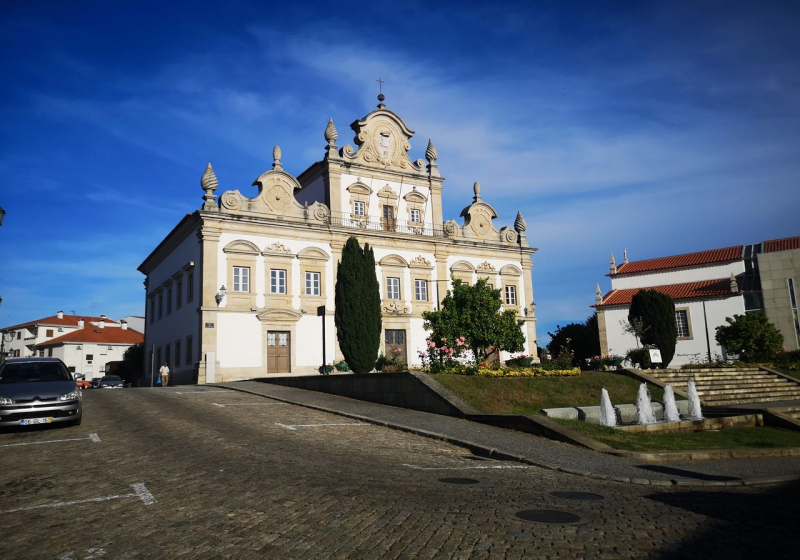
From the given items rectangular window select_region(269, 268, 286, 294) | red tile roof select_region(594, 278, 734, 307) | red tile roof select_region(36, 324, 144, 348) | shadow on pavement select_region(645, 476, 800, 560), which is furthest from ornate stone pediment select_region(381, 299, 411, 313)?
red tile roof select_region(36, 324, 144, 348)

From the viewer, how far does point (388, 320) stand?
122ft

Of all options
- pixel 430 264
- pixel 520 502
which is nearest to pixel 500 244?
pixel 430 264

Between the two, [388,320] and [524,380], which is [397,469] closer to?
[524,380]

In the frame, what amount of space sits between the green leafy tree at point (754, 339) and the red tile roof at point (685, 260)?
11760 mm

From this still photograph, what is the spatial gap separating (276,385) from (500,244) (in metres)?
22.4

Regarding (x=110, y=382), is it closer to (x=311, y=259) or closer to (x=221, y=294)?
(x=221, y=294)

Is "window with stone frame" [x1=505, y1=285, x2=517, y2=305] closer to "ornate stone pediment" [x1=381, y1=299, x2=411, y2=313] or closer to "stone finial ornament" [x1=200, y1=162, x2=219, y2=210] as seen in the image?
"ornate stone pediment" [x1=381, y1=299, x2=411, y2=313]

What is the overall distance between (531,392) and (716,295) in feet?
106

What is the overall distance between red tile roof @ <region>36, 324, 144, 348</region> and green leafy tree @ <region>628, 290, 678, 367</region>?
61.1 meters

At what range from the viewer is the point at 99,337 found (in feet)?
240

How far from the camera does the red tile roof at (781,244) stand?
45.7 meters

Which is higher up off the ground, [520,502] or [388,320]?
[388,320]

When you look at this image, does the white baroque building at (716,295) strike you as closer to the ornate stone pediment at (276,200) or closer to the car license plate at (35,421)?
the ornate stone pediment at (276,200)

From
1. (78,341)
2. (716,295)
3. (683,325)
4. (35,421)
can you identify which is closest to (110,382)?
(35,421)
